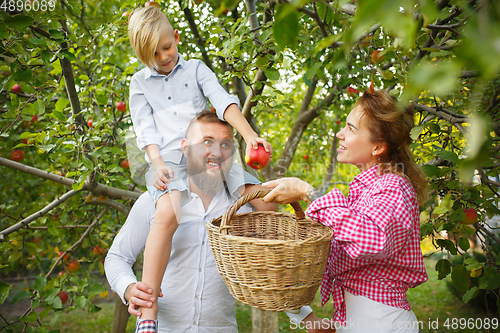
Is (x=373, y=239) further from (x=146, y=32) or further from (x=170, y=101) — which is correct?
(x=146, y=32)

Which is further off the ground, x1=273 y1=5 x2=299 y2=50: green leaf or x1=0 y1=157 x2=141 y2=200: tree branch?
x1=273 y1=5 x2=299 y2=50: green leaf

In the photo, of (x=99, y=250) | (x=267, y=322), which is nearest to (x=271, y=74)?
(x=99, y=250)

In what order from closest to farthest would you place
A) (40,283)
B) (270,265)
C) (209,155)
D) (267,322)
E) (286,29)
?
(286,29), (270,265), (209,155), (40,283), (267,322)

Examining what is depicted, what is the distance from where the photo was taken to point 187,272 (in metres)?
1.56

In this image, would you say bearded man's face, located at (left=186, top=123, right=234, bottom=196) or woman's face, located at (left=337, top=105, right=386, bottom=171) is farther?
bearded man's face, located at (left=186, top=123, right=234, bottom=196)

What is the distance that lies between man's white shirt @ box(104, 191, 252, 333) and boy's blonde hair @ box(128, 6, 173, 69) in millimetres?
688

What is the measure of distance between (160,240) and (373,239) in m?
0.85

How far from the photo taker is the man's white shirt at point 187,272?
152cm

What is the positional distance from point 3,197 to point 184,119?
3564 millimetres

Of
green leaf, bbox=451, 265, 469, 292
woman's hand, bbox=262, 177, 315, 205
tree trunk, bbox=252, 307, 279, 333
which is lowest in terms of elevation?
tree trunk, bbox=252, 307, 279, 333

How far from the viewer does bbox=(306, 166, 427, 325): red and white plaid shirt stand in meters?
1.04

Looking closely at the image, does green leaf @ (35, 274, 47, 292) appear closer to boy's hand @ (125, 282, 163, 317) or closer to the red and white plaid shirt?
boy's hand @ (125, 282, 163, 317)

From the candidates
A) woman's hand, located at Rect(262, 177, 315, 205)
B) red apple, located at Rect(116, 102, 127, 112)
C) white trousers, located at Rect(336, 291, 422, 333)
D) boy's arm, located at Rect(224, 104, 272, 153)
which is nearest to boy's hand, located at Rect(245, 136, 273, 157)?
boy's arm, located at Rect(224, 104, 272, 153)

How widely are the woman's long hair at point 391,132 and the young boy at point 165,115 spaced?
450 mm
